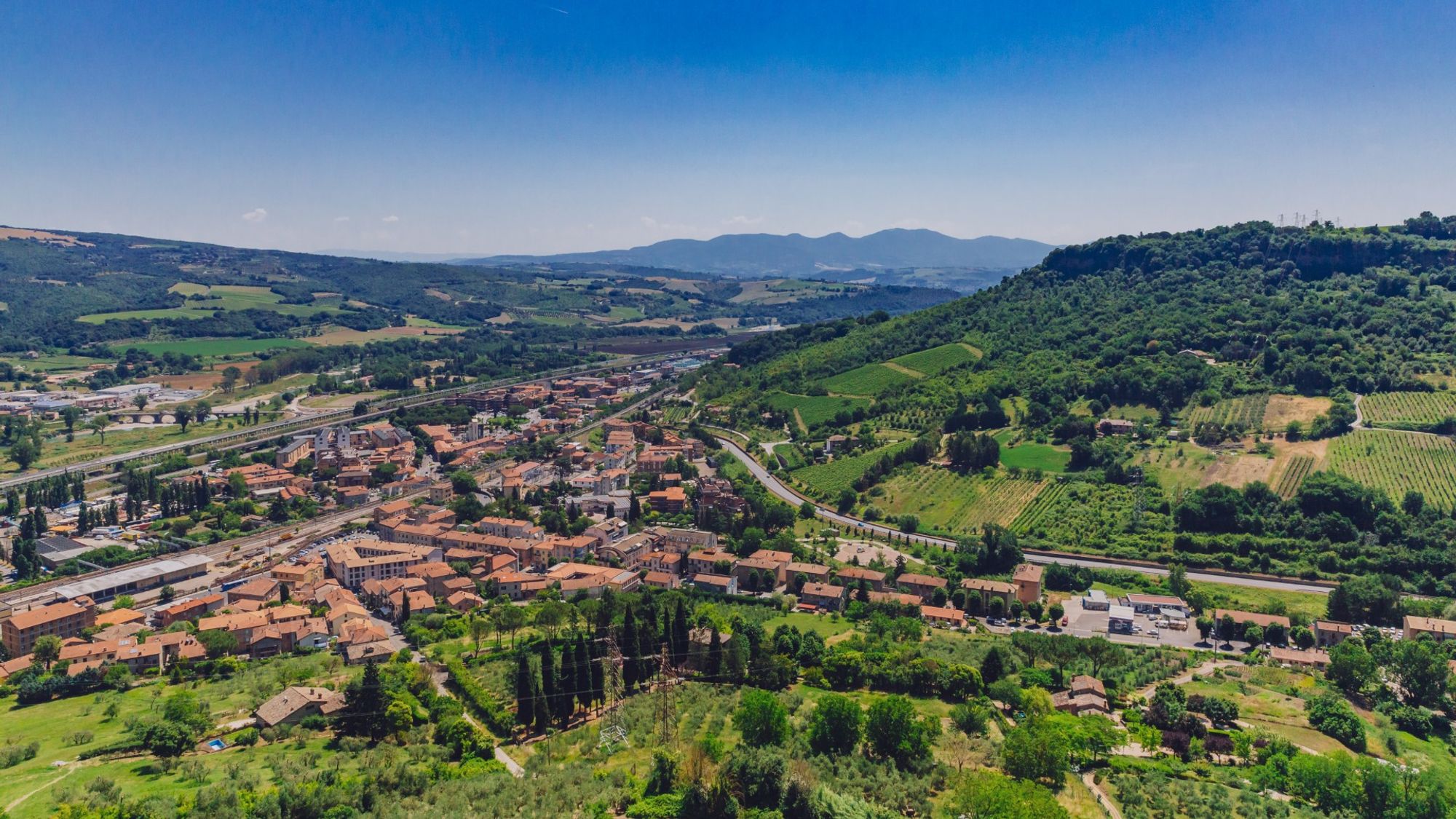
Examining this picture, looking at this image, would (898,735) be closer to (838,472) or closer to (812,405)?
(838,472)

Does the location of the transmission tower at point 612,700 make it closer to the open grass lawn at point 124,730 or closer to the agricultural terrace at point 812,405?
the open grass lawn at point 124,730

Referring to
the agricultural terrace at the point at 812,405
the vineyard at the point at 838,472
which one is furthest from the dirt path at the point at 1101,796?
the agricultural terrace at the point at 812,405

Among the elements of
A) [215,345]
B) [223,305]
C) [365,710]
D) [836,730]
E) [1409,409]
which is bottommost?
[365,710]

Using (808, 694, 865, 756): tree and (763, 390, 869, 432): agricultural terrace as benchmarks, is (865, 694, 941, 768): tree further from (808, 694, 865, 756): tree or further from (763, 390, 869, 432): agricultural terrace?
(763, 390, 869, 432): agricultural terrace

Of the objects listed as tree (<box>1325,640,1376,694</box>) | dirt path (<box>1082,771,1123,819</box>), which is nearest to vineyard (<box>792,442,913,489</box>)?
tree (<box>1325,640,1376,694</box>)

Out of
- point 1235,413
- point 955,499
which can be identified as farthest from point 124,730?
point 1235,413

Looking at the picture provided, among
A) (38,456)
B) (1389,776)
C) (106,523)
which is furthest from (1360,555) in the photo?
(38,456)
